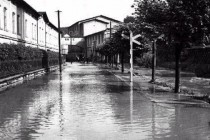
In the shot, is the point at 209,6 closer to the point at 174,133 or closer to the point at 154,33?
the point at 154,33

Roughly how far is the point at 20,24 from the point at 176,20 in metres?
23.4

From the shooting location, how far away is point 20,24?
36719 millimetres

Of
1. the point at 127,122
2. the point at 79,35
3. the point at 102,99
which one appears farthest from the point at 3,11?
the point at 79,35

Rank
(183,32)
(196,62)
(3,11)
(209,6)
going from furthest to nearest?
(196,62) → (3,11) → (183,32) → (209,6)

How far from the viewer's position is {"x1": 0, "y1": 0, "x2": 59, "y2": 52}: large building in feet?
97.2

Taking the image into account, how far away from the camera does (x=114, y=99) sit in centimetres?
1485

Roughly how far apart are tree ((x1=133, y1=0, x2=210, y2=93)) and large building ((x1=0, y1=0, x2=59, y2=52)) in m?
13.6

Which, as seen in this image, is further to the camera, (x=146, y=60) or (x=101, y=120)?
(x=146, y=60)

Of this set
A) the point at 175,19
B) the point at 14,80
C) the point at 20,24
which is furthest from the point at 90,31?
the point at 175,19

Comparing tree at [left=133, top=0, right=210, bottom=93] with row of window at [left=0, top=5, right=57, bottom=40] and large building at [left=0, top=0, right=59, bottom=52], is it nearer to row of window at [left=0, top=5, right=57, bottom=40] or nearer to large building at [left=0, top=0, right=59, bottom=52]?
large building at [left=0, top=0, right=59, bottom=52]

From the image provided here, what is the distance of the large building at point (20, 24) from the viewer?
97.2 feet

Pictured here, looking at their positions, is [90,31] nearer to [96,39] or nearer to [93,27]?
[93,27]

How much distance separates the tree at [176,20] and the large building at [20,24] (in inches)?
534

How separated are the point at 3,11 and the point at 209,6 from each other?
62.3ft
